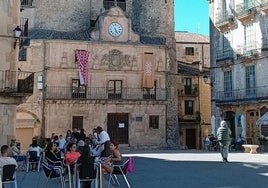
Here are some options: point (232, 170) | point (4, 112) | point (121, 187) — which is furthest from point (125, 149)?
point (121, 187)

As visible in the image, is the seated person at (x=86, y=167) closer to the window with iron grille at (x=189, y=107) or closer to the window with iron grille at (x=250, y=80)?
the window with iron grille at (x=250, y=80)

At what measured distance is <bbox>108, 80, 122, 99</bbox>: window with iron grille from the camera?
35.9m

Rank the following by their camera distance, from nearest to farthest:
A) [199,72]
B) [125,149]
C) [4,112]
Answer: [4,112]
[125,149]
[199,72]

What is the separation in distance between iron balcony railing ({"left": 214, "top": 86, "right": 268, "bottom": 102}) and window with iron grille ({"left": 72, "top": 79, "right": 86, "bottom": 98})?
11.4 metres

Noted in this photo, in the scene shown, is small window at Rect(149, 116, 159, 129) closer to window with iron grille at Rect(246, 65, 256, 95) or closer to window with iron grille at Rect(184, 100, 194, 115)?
window with iron grille at Rect(246, 65, 256, 95)

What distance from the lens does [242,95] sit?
3203cm

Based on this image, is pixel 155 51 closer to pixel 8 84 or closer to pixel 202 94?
pixel 202 94

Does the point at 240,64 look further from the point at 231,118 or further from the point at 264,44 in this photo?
the point at 231,118

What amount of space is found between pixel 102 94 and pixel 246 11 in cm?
1375

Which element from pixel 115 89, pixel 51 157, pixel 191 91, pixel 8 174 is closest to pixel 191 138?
pixel 191 91

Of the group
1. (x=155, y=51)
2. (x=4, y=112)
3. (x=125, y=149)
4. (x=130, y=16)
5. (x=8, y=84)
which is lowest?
(x=125, y=149)

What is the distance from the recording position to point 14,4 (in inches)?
752

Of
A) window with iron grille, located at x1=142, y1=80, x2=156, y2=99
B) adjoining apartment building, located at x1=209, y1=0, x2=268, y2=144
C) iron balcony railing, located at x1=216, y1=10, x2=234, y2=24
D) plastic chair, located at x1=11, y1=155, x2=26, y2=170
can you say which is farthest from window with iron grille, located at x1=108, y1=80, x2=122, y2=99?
plastic chair, located at x1=11, y1=155, x2=26, y2=170

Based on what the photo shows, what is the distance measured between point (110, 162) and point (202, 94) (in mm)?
37304
